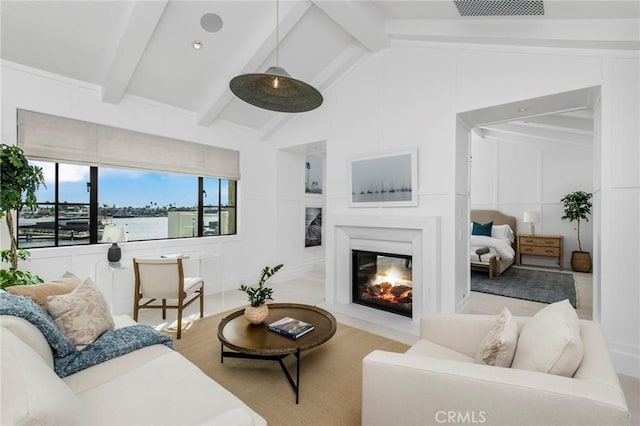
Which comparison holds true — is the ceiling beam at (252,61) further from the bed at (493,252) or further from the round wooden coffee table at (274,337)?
the bed at (493,252)

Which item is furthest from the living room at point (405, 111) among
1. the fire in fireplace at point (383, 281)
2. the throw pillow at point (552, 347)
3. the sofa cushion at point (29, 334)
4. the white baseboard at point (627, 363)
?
the sofa cushion at point (29, 334)

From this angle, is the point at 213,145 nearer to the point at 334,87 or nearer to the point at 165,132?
the point at 165,132

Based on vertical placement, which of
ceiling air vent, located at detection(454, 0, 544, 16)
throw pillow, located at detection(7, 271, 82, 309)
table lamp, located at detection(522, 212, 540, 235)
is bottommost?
throw pillow, located at detection(7, 271, 82, 309)

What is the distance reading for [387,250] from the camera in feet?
12.7

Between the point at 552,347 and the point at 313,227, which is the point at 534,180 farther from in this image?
the point at 552,347

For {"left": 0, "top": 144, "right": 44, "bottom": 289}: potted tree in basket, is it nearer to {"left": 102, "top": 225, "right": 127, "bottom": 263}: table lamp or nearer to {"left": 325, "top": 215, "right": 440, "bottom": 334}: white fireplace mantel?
{"left": 102, "top": 225, "right": 127, "bottom": 263}: table lamp

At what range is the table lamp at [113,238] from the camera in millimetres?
3445

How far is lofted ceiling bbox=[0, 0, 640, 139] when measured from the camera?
2.63 meters

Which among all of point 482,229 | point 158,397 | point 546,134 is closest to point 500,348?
point 158,397

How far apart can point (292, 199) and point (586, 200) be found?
6.01 metres

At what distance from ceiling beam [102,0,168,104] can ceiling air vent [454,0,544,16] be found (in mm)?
2695

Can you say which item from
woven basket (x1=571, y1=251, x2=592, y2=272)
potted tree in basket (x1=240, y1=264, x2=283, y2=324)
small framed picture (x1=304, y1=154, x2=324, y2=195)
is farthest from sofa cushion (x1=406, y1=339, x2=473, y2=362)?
woven basket (x1=571, y1=251, x2=592, y2=272)

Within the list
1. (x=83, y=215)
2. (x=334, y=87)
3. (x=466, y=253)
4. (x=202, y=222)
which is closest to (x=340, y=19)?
(x=334, y=87)

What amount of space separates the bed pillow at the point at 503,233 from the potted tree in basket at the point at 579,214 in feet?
3.58
